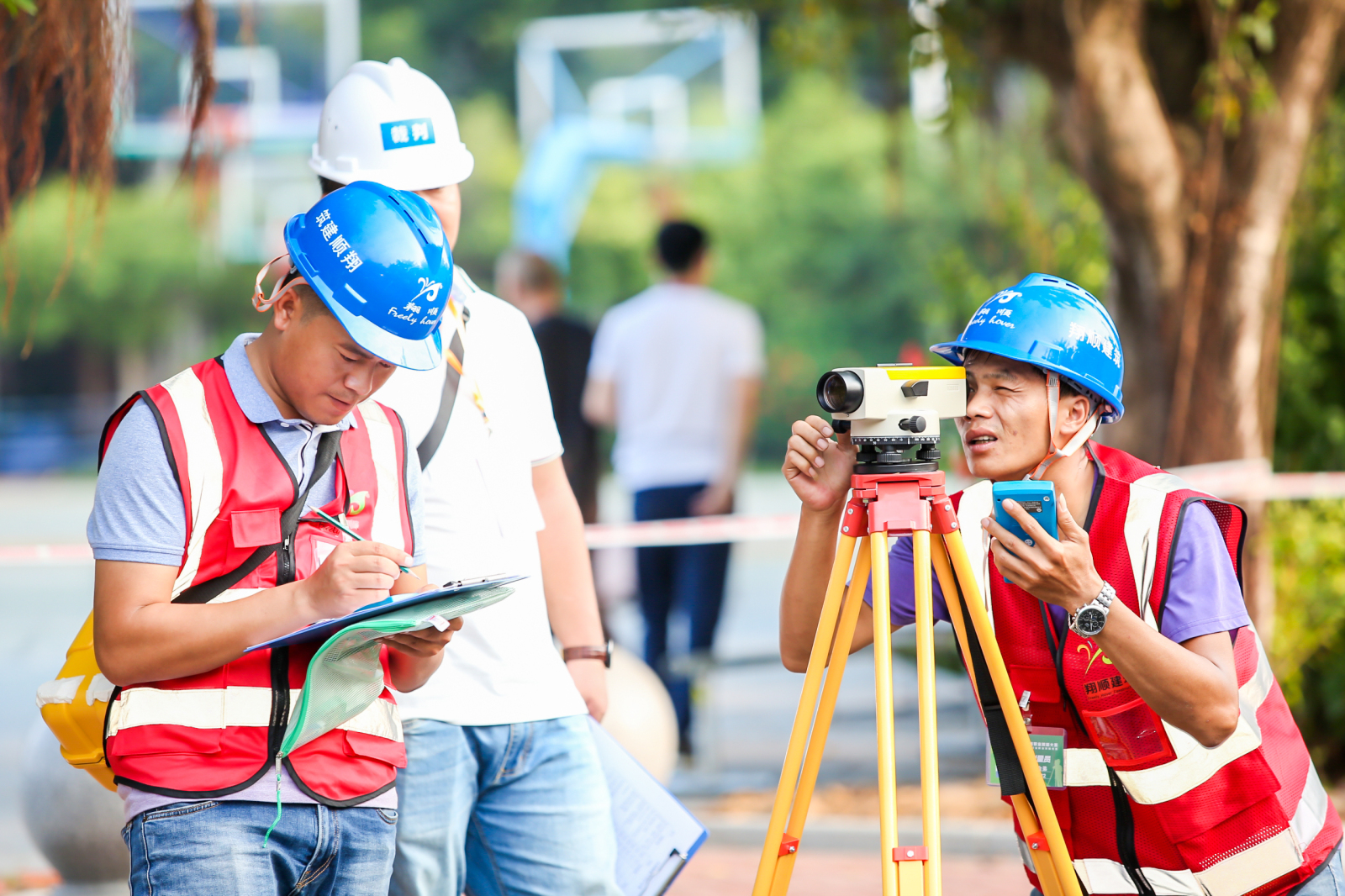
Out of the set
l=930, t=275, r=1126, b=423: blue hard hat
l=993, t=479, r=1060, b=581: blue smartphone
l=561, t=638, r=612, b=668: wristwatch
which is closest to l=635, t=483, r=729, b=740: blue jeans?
l=561, t=638, r=612, b=668: wristwatch

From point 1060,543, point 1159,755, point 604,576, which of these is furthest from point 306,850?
point 604,576

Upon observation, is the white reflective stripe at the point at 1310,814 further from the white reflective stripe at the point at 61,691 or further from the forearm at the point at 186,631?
the white reflective stripe at the point at 61,691

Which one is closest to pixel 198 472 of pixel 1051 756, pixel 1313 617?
pixel 1051 756

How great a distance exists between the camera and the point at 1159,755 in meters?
2.33

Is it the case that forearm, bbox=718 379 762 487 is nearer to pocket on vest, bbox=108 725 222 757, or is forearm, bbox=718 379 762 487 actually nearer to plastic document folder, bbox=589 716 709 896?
plastic document folder, bbox=589 716 709 896

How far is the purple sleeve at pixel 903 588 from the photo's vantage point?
103 inches

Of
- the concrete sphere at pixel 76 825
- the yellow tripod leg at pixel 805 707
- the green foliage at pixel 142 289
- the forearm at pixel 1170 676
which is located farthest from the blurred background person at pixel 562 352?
the green foliage at pixel 142 289

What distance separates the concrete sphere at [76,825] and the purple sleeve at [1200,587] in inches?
104

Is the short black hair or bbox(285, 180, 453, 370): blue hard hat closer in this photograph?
bbox(285, 180, 453, 370): blue hard hat

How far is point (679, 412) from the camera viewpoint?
21.9 feet

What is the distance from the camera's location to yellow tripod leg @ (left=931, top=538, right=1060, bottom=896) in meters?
2.37

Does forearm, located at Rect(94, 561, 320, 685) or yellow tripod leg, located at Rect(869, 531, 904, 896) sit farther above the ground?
forearm, located at Rect(94, 561, 320, 685)

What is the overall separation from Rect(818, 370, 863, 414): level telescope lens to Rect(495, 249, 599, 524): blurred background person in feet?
14.8

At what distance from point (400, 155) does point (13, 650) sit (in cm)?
911
